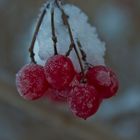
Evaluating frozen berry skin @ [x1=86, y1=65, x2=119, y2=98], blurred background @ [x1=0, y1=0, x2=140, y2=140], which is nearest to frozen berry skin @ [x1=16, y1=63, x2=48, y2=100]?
frozen berry skin @ [x1=86, y1=65, x2=119, y2=98]

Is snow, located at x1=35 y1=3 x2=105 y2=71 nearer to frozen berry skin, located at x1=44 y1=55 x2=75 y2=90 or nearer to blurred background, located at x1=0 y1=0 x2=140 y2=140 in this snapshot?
frozen berry skin, located at x1=44 y1=55 x2=75 y2=90

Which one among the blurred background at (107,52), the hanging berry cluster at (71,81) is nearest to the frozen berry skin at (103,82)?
the hanging berry cluster at (71,81)

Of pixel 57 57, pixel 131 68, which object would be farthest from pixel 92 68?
pixel 131 68

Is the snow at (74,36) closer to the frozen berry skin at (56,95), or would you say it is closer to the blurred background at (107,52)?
the frozen berry skin at (56,95)

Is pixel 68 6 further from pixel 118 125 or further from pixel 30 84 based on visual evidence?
pixel 118 125

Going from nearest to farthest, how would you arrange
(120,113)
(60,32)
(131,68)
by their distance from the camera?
(60,32) → (120,113) → (131,68)
